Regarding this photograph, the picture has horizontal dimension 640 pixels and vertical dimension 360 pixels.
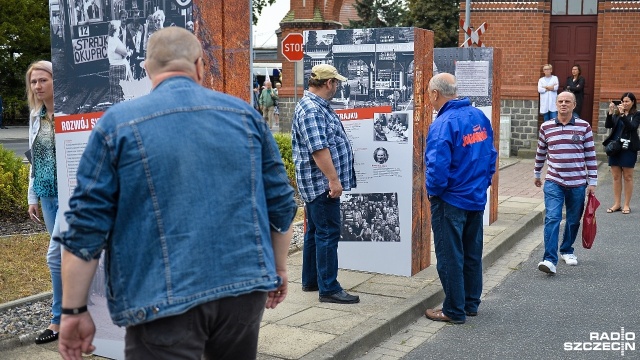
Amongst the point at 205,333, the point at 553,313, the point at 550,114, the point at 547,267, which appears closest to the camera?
the point at 205,333

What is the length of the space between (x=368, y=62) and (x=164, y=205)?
4.81 meters

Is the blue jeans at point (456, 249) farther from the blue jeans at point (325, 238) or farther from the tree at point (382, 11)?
the tree at point (382, 11)

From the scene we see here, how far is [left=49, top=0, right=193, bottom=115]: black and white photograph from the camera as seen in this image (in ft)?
14.4

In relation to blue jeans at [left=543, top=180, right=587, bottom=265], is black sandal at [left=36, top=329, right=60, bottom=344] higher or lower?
lower

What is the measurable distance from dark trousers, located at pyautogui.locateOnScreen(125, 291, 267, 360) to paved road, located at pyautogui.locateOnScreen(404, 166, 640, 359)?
9.11ft

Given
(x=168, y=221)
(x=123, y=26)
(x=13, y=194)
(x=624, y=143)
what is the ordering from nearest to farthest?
(x=168, y=221) → (x=123, y=26) → (x=13, y=194) → (x=624, y=143)

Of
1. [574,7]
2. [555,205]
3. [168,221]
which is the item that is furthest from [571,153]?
[574,7]

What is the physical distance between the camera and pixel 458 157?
19.5 ft

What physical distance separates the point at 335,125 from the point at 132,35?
7.28ft

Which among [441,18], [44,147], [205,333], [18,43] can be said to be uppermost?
[441,18]

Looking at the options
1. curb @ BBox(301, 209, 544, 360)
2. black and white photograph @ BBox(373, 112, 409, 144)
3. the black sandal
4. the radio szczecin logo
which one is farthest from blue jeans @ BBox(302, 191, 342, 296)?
the black sandal

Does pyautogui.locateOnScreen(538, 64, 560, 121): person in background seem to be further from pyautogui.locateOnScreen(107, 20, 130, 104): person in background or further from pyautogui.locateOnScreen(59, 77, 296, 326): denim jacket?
pyautogui.locateOnScreen(59, 77, 296, 326): denim jacket

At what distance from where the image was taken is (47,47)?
107ft

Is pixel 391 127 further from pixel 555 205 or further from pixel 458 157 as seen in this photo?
pixel 555 205
